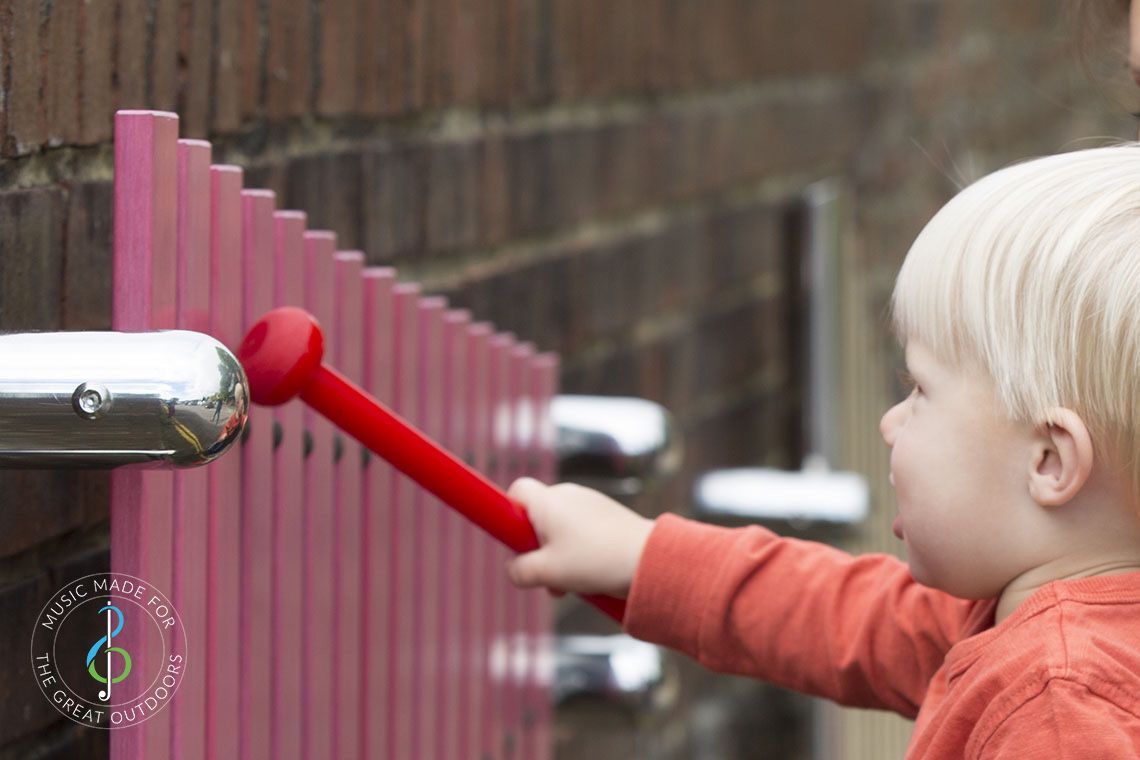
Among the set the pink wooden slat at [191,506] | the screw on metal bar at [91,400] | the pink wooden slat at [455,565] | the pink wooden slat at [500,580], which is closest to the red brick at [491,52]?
the pink wooden slat at [500,580]

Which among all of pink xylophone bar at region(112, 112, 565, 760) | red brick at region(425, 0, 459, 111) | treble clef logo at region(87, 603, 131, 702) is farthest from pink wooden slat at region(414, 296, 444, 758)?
red brick at region(425, 0, 459, 111)

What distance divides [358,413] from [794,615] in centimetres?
45

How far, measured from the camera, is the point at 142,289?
0.74 metres

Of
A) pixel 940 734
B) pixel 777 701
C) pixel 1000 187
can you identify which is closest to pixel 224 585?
pixel 940 734

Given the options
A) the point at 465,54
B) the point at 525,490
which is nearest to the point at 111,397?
the point at 525,490

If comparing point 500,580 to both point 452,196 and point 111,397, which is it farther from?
point 111,397

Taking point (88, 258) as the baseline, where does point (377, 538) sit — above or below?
below

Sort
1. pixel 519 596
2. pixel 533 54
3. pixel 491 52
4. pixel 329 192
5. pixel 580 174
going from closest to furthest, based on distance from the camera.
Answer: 1. pixel 329 192
2. pixel 519 596
3. pixel 491 52
4. pixel 533 54
5. pixel 580 174

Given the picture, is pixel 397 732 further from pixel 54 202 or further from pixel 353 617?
pixel 54 202

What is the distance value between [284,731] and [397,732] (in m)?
0.17

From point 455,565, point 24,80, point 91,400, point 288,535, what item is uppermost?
point 24,80

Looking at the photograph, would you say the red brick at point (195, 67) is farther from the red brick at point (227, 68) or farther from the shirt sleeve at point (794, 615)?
the shirt sleeve at point (794, 615)

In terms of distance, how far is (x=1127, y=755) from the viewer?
86 centimetres

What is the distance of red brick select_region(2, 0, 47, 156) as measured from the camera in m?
0.87
